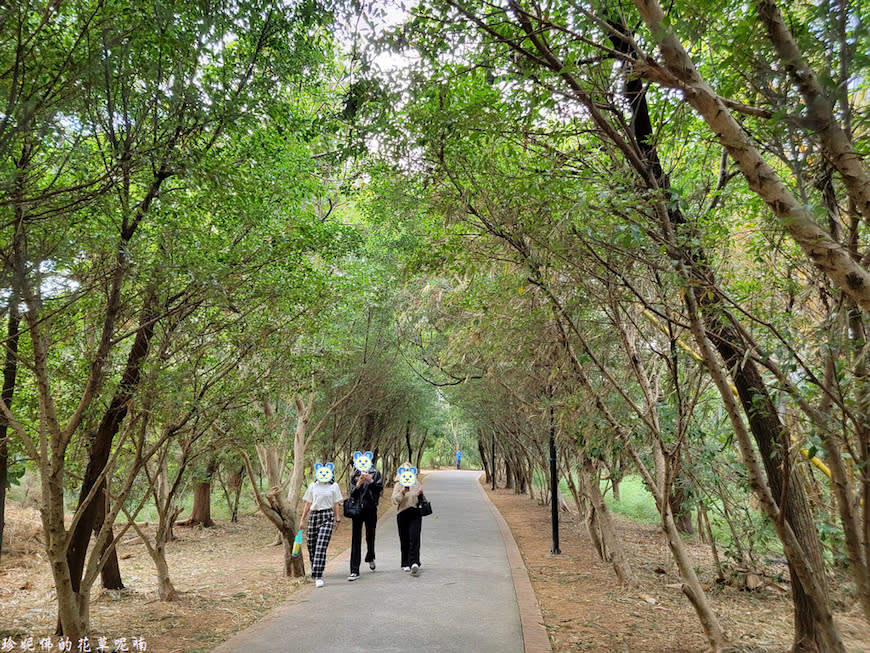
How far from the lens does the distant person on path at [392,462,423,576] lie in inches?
356

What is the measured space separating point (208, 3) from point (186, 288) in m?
2.46

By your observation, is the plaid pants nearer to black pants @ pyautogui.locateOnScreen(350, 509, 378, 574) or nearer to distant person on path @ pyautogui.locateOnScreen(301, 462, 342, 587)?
distant person on path @ pyautogui.locateOnScreen(301, 462, 342, 587)

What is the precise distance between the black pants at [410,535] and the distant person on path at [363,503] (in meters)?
0.51

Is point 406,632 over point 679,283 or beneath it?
beneath

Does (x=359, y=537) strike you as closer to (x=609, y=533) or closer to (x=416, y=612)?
(x=416, y=612)

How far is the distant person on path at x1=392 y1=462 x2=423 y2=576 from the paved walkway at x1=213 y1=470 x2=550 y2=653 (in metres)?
0.28

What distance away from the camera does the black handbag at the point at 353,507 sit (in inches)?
350

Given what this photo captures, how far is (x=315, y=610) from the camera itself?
6.77m

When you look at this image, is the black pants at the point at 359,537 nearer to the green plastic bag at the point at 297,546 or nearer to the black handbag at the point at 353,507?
the black handbag at the point at 353,507

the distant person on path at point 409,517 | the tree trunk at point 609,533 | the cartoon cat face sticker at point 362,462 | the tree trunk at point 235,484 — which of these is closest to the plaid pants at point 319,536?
the cartoon cat face sticker at point 362,462

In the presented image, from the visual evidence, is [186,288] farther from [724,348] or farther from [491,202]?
[724,348]

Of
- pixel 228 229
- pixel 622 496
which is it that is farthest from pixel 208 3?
pixel 622 496

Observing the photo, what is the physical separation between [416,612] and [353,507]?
2645 millimetres

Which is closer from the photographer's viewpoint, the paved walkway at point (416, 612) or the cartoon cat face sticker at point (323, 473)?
the paved walkway at point (416, 612)
